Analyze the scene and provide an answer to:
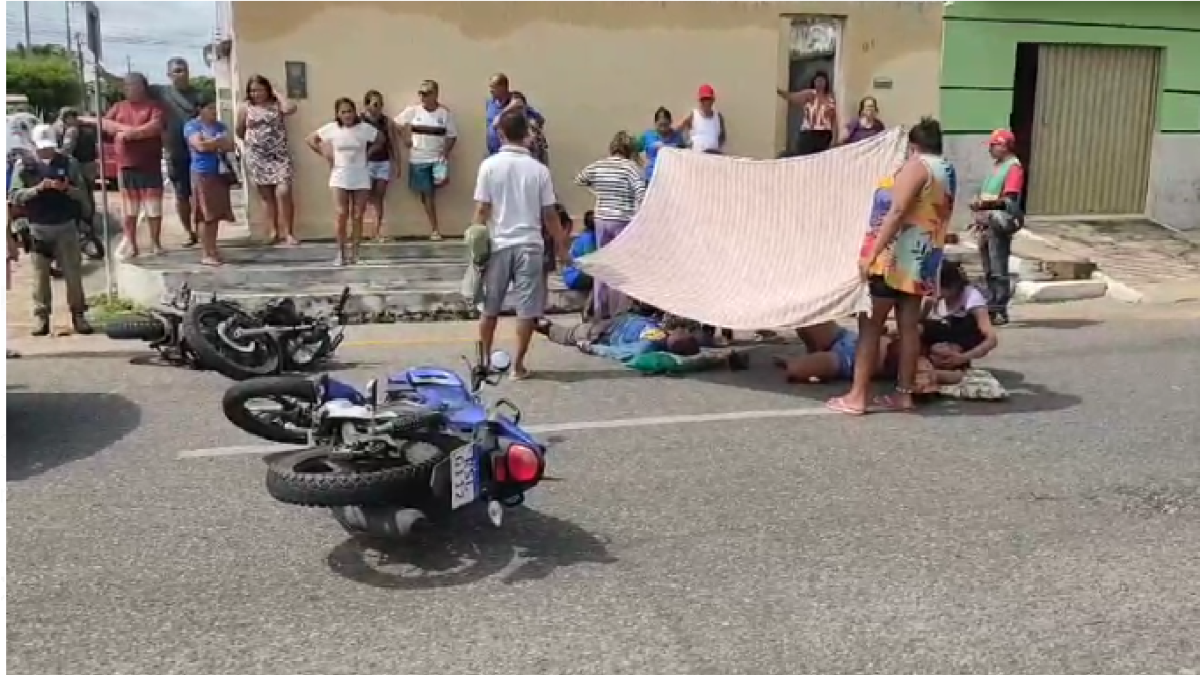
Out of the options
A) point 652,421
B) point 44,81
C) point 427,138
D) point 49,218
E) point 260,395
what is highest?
point 44,81

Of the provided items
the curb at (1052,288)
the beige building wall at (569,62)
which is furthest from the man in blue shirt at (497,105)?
the curb at (1052,288)

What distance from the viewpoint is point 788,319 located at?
731 centimetres

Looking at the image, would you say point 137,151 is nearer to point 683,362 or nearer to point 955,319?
point 683,362

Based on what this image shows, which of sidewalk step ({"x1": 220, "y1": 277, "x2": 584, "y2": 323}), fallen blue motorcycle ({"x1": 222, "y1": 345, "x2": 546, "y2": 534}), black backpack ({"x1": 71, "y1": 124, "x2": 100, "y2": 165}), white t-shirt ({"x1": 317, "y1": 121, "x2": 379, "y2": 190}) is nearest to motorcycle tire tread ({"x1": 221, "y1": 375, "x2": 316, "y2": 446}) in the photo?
fallen blue motorcycle ({"x1": 222, "y1": 345, "x2": 546, "y2": 534})

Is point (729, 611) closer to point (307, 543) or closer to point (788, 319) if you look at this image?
point (307, 543)

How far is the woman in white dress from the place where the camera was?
37.9ft

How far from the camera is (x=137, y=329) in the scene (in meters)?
8.07

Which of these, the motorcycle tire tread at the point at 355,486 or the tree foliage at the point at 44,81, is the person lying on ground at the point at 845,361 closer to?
the motorcycle tire tread at the point at 355,486

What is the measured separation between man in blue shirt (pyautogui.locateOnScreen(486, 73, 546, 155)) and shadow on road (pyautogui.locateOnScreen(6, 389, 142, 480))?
5394 mm

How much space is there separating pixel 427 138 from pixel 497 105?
0.93 metres

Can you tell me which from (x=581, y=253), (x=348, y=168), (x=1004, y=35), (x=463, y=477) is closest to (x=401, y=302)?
(x=348, y=168)

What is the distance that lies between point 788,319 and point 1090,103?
31.6 feet

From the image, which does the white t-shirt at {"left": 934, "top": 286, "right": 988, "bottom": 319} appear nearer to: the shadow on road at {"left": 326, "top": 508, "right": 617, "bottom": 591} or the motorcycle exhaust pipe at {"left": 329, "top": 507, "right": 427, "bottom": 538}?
the shadow on road at {"left": 326, "top": 508, "right": 617, "bottom": 591}

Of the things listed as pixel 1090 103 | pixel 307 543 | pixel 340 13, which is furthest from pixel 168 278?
pixel 1090 103
